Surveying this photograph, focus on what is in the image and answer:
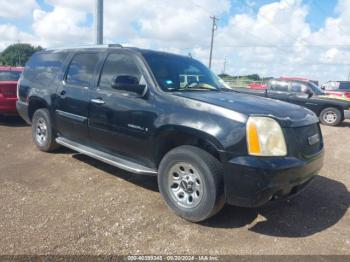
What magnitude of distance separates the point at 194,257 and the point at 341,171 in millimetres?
3962

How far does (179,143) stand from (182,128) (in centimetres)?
33

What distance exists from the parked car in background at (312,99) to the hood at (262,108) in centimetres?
733

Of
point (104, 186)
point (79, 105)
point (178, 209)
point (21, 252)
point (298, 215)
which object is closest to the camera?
point (21, 252)

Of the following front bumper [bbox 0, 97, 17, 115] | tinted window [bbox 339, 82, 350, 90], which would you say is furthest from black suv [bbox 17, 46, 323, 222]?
tinted window [bbox 339, 82, 350, 90]

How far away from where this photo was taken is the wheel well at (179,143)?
3465 mm

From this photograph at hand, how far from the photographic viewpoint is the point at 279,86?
42.9ft

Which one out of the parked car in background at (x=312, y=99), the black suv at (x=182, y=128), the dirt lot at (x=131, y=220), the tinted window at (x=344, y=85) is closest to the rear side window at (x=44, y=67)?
the black suv at (x=182, y=128)

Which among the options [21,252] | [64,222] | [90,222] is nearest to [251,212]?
[90,222]

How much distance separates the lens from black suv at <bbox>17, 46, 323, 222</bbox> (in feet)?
10.3

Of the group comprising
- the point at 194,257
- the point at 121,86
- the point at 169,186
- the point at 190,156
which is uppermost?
the point at 121,86

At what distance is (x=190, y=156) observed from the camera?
3408 millimetres

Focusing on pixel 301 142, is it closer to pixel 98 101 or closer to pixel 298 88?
pixel 98 101

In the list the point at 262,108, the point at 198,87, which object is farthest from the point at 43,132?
the point at 262,108

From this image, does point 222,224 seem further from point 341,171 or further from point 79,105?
point 341,171
